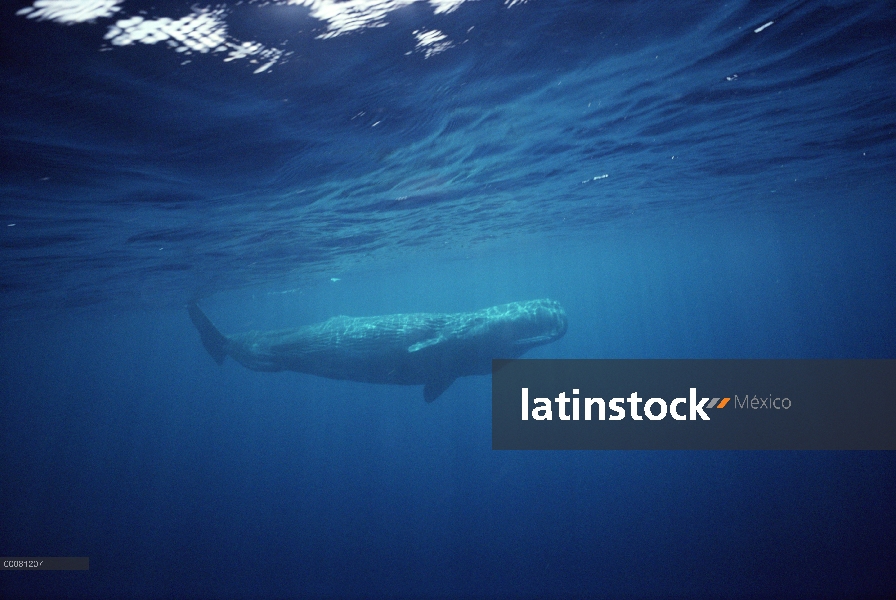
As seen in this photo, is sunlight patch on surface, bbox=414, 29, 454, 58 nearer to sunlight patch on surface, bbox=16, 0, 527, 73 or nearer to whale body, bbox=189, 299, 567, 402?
sunlight patch on surface, bbox=16, 0, 527, 73

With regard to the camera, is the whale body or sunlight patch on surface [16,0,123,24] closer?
sunlight patch on surface [16,0,123,24]

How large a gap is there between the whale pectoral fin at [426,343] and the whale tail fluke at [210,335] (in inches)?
301

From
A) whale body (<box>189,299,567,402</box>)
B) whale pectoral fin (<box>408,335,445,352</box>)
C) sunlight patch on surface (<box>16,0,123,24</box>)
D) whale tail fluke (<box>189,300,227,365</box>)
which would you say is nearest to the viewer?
sunlight patch on surface (<box>16,0,123,24</box>)

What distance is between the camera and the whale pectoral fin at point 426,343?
11742 millimetres

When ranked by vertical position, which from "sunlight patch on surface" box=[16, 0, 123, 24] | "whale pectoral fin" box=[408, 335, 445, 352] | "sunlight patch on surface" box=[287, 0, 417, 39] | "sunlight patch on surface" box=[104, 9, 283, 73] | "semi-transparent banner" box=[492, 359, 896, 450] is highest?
"sunlight patch on surface" box=[287, 0, 417, 39]

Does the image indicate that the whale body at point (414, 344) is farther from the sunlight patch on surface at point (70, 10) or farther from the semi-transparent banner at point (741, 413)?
the sunlight patch on surface at point (70, 10)

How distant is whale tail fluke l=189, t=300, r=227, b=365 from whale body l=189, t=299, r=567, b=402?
177 centimetres

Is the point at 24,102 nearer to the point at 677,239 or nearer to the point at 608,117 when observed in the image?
the point at 608,117

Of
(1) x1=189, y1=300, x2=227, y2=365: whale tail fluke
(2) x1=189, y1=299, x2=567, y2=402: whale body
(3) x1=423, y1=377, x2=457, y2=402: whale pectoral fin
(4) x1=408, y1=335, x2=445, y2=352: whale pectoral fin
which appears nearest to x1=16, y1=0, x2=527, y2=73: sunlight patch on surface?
(4) x1=408, y1=335, x2=445, y2=352: whale pectoral fin

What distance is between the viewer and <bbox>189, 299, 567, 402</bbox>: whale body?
12.0m

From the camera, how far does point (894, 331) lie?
6144 centimetres

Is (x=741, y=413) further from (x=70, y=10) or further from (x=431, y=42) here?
(x=70, y=10)

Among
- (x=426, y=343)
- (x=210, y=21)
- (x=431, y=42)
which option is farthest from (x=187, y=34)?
(x=426, y=343)

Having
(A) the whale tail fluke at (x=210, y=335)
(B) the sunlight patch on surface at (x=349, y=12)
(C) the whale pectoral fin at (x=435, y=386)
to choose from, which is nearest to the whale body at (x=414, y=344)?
(C) the whale pectoral fin at (x=435, y=386)
